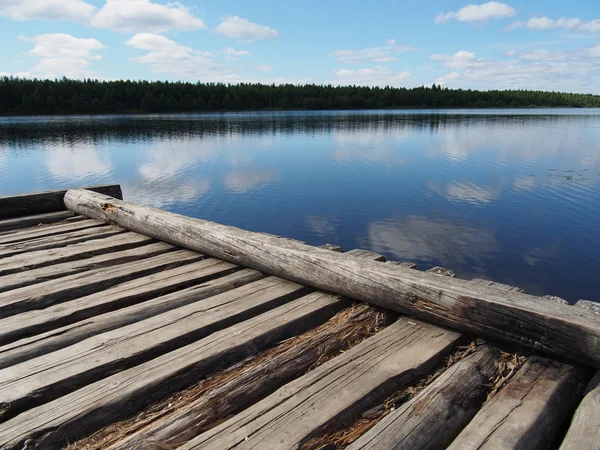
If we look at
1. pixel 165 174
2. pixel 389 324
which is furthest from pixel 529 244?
pixel 165 174

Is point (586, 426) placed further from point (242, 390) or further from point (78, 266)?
point (78, 266)

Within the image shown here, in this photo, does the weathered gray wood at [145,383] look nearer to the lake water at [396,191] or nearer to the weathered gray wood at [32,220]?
the weathered gray wood at [32,220]

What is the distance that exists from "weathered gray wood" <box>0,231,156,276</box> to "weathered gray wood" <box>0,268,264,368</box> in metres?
1.10

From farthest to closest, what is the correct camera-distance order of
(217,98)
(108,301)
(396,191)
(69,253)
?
(217,98) → (396,191) → (69,253) → (108,301)

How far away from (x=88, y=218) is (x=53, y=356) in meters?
3.90

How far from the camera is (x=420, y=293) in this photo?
278cm

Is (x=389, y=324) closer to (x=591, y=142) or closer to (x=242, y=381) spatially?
(x=242, y=381)

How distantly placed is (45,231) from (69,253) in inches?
50.7

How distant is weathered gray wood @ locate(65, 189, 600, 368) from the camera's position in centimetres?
230

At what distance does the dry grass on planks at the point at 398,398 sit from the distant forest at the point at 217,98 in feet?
367

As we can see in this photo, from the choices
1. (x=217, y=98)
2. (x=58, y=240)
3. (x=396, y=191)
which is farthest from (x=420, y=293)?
(x=217, y=98)

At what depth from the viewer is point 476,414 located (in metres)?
2.05

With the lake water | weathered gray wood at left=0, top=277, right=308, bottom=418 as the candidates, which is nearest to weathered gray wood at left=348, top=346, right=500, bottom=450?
weathered gray wood at left=0, top=277, right=308, bottom=418

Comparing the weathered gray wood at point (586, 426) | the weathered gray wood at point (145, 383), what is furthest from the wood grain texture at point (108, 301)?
the weathered gray wood at point (586, 426)
